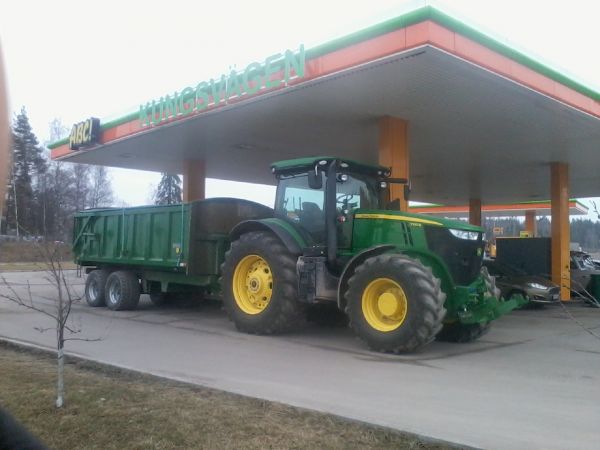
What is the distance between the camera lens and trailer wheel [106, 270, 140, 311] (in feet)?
46.4

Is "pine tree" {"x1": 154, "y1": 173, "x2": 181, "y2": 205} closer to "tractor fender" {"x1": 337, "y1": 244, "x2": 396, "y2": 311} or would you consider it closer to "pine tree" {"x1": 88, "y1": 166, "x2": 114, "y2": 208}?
"pine tree" {"x1": 88, "y1": 166, "x2": 114, "y2": 208}

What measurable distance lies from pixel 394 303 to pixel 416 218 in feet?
5.03

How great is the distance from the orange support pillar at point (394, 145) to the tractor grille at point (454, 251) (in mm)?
4046

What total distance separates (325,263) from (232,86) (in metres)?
4.85

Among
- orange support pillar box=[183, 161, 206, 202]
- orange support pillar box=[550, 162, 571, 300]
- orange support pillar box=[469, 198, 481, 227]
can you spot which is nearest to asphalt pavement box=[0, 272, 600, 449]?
orange support pillar box=[550, 162, 571, 300]

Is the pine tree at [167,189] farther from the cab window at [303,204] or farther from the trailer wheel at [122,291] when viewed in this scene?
the cab window at [303,204]

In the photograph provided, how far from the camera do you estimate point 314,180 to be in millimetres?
9711

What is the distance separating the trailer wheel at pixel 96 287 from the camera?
1509cm

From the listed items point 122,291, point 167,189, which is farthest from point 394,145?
point 167,189

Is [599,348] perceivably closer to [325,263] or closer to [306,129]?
[325,263]

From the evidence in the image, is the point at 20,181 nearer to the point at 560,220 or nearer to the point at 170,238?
the point at 170,238

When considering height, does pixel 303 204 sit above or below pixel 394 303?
above

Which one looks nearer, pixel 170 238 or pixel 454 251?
pixel 454 251

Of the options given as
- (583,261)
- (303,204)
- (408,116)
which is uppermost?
(408,116)
